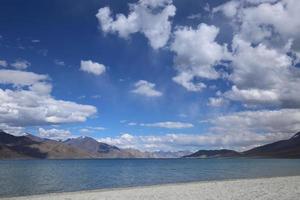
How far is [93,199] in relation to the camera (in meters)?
34.4

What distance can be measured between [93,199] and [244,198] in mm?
13830

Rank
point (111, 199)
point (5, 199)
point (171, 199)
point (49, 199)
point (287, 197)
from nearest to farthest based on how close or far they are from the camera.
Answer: point (287, 197) < point (171, 199) < point (111, 199) < point (49, 199) < point (5, 199)

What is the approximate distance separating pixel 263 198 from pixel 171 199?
7.69m

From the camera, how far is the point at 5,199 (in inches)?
1629

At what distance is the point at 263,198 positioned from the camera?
28844mm

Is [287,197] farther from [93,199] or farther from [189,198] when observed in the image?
[93,199]

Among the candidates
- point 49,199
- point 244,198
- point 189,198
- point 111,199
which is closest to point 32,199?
point 49,199

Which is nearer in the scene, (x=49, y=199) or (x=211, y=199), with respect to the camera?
(x=211, y=199)

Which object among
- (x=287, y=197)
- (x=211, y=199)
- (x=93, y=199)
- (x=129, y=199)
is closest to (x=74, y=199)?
(x=93, y=199)

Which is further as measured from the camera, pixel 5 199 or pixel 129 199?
pixel 5 199

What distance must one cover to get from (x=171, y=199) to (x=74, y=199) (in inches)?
385

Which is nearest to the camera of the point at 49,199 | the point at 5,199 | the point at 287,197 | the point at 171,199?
the point at 287,197

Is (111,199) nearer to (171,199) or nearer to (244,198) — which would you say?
(171,199)

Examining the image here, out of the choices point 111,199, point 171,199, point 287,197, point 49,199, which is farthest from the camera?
point 49,199
